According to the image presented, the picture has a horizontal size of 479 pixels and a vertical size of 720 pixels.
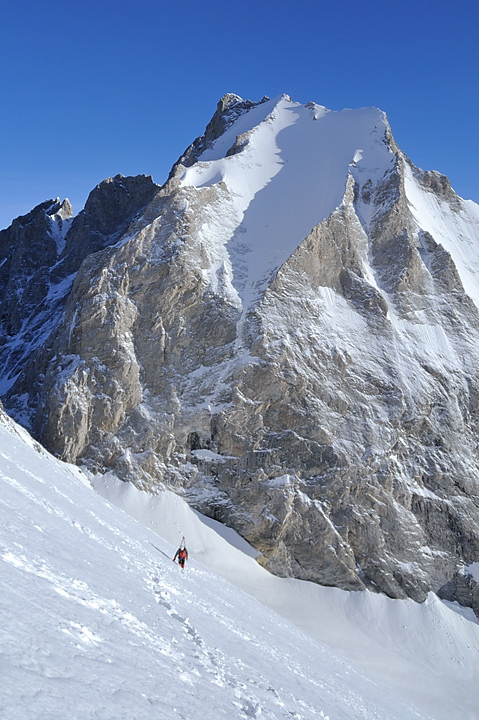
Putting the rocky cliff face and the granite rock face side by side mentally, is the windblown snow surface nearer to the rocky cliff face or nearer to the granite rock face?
the rocky cliff face

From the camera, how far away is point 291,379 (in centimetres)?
6194

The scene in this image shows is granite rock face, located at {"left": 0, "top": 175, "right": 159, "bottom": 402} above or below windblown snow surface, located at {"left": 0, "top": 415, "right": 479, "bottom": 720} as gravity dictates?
above

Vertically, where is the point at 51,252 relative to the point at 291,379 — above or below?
above

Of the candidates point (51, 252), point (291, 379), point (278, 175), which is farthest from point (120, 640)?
point (51, 252)

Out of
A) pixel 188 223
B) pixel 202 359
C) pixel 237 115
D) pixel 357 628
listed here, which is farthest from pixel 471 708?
pixel 237 115

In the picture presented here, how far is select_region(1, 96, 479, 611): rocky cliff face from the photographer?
58.3 meters

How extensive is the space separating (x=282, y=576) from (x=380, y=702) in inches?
1378

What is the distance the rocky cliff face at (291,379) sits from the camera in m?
58.3

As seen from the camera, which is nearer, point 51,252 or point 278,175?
point 278,175

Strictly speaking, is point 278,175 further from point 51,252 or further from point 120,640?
point 120,640

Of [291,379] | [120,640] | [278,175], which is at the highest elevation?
[278,175]

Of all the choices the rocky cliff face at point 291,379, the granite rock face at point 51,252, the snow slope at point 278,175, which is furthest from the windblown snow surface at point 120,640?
the granite rock face at point 51,252

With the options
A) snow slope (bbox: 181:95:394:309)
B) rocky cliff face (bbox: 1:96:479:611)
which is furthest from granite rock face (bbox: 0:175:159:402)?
rocky cliff face (bbox: 1:96:479:611)

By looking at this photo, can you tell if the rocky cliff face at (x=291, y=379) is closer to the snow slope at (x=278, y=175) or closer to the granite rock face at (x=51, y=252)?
the snow slope at (x=278, y=175)
